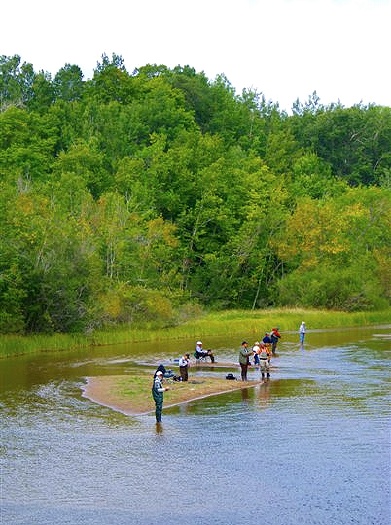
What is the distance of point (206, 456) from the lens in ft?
96.9

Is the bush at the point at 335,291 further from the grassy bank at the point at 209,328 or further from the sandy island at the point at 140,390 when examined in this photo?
the sandy island at the point at 140,390

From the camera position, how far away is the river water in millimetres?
23859

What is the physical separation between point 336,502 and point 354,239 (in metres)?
87.8

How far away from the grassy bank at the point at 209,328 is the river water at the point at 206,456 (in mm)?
13034

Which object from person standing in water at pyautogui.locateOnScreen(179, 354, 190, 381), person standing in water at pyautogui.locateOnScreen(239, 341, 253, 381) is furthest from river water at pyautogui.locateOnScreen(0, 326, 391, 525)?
person standing in water at pyautogui.locateOnScreen(179, 354, 190, 381)

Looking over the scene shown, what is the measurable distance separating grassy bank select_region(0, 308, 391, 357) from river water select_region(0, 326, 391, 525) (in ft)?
42.8

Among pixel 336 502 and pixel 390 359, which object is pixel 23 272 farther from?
pixel 336 502

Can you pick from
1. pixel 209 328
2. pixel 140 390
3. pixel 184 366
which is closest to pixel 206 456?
pixel 140 390

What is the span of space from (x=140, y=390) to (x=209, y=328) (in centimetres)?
3564

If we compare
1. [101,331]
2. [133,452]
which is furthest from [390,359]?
[133,452]

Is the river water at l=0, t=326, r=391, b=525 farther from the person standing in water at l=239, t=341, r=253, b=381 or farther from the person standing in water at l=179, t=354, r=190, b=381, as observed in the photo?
the person standing in water at l=179, t=354, r=190, b=381

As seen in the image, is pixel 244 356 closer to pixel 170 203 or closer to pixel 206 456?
pixel 206 456

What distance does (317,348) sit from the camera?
66.1m

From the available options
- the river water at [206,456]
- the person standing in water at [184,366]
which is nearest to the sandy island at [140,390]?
the person standing in water at [184,366]
